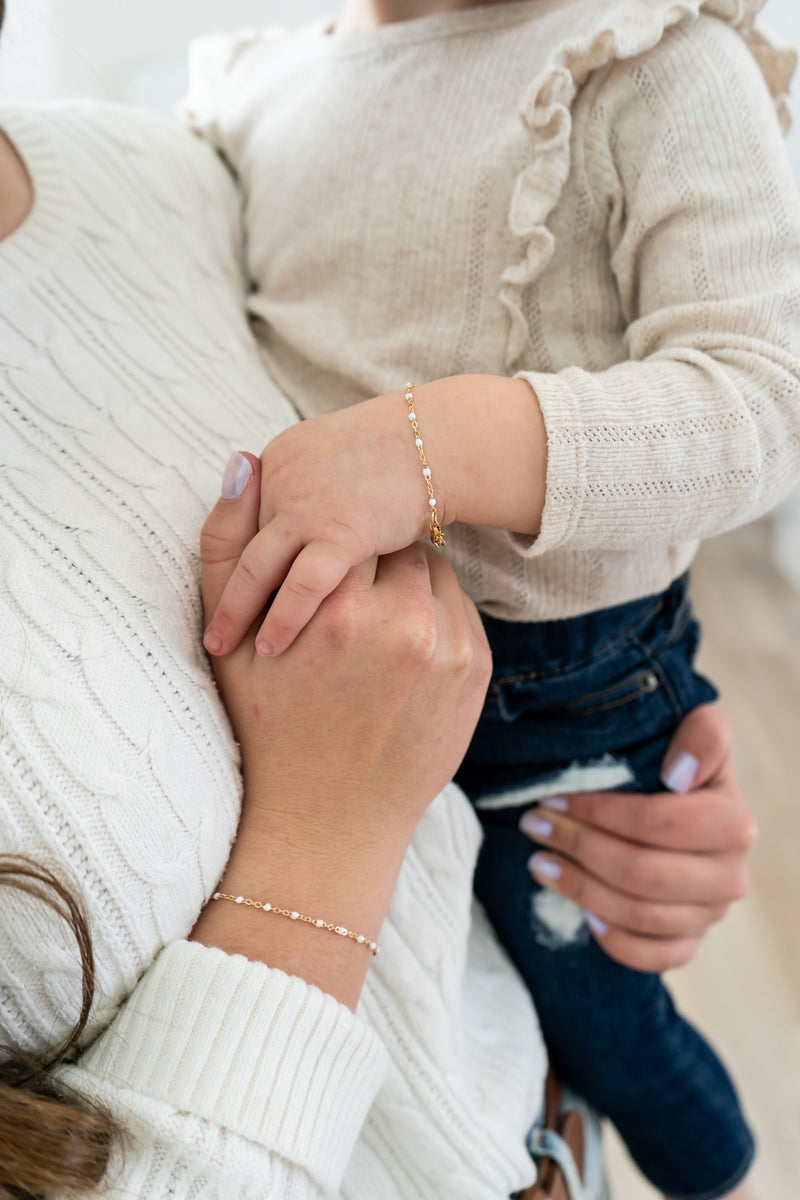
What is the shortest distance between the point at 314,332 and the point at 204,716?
43cm

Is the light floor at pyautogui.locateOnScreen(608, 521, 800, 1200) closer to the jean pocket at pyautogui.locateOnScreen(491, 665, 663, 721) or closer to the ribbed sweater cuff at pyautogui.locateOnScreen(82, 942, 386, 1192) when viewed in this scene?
the jean pocket at pyautogui.locateOnScreen(491, 665, 663, 721)

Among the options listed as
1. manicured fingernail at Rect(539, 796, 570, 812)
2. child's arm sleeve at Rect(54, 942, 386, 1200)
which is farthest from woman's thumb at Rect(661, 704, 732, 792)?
child's arm sleeve at Rect(54, 942, 386, 1200)

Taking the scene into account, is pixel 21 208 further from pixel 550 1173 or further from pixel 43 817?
pixel 550 1173

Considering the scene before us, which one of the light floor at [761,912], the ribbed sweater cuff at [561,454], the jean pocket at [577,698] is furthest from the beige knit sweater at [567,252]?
the light floor at [761,912]

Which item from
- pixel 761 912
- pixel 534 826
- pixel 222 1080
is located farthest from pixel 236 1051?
pixel 761 912

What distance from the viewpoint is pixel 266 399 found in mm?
790

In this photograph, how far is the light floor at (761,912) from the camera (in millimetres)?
1376

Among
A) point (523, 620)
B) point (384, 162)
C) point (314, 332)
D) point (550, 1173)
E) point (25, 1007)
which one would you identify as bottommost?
point (550, 1173)

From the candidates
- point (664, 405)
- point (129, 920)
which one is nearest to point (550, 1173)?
point (129, 920)

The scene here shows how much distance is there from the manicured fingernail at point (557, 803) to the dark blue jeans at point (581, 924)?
27mm

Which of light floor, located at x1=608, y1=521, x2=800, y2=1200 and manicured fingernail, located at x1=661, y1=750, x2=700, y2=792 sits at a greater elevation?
manicured fingernail, located at x1=661, y1=750, x2=700, y2=792

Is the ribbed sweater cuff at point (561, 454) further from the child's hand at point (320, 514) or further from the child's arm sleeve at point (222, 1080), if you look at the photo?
the child's arm sleeve at point (222, 1080)

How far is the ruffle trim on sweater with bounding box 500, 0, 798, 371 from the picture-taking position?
0.65 meters

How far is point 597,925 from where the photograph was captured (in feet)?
2.90
